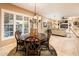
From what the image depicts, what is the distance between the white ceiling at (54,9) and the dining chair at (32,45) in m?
0.57

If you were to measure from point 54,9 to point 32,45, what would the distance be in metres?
0.88

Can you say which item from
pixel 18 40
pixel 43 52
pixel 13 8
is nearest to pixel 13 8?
pixel 13 8

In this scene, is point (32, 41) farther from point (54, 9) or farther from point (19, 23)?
point (54, 9)

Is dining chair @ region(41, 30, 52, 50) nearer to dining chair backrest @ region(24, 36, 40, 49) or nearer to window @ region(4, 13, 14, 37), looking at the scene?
dining chair backrest @ region(24, 36, 40, 49)

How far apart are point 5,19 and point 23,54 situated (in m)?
0.82

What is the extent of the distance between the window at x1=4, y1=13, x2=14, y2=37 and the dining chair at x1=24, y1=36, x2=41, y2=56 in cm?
38

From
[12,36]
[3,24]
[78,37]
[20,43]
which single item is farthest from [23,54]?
[78,37]

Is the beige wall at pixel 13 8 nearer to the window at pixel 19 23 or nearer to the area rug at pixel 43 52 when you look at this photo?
the window at pixel 19 23

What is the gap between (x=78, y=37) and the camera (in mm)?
2441

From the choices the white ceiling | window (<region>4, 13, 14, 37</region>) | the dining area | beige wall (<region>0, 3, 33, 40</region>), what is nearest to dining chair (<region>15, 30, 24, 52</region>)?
the dining area

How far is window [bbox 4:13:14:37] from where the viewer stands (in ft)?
7.74

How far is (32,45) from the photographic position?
242 cm

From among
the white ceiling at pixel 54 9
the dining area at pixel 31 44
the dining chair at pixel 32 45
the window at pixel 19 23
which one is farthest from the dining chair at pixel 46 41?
the window at pixel 19 23

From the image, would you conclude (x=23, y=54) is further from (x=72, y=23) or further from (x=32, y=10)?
(x=72, y=23)
